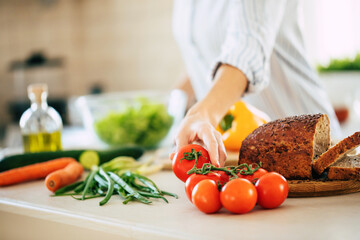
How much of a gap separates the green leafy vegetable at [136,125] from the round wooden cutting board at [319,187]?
111 centimetres

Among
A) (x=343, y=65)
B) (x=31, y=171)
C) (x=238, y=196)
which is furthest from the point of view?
(x=343, y=65)

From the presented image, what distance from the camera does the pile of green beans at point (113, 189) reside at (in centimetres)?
108

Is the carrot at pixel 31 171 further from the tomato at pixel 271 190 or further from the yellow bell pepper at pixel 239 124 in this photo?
the tomato at pixel 271 190

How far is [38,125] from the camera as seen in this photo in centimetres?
176

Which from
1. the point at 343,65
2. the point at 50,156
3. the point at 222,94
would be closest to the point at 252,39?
the point at 222,94

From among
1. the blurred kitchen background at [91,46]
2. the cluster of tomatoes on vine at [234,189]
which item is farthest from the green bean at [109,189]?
the blurred kitchen background at [91,46]

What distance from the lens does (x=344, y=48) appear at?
435 centimetres

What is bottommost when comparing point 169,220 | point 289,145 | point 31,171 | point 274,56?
point 31,171

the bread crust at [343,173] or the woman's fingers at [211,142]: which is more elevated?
the woman's fingers at [211,142]

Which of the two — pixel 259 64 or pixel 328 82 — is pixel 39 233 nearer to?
pixel 259 64

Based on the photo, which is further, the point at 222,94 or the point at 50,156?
the point at 50,156

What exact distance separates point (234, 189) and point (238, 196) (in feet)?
0.05

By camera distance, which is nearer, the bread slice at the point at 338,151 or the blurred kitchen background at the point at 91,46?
the bread slice at the point at 338,151

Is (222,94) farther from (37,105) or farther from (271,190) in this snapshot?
(37,105)
